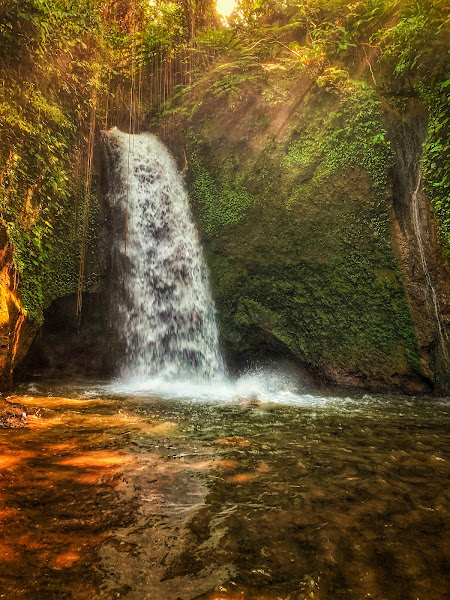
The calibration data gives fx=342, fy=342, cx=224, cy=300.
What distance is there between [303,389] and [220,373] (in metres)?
2.06

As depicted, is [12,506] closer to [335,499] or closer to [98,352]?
[335,499]

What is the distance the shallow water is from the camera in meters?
1.50

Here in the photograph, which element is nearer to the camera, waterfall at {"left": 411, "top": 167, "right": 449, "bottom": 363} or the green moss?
waterfall at {"left": 411, "top": 167, "right": 449, "bottom": 363}

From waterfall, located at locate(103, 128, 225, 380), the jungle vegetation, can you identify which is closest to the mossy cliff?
waterfall, located at locate(103, 128, 225, 380)

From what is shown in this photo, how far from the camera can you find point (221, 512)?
82.0 inches

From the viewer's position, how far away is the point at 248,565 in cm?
162

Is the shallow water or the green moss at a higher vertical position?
the green moss

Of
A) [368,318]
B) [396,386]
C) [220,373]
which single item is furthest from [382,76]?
[220,373]

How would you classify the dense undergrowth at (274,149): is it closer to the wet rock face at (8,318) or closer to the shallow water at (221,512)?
the wet rock face at (8,318)

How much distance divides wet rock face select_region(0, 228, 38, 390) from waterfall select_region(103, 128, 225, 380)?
267cm

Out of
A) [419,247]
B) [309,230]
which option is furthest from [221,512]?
[309,230]

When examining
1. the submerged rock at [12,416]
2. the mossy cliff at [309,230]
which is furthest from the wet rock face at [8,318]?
the mossy cliff at [309,230]

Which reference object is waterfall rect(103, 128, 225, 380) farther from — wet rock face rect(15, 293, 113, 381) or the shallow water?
the shallow water

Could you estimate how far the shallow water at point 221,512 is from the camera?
1504 mm
